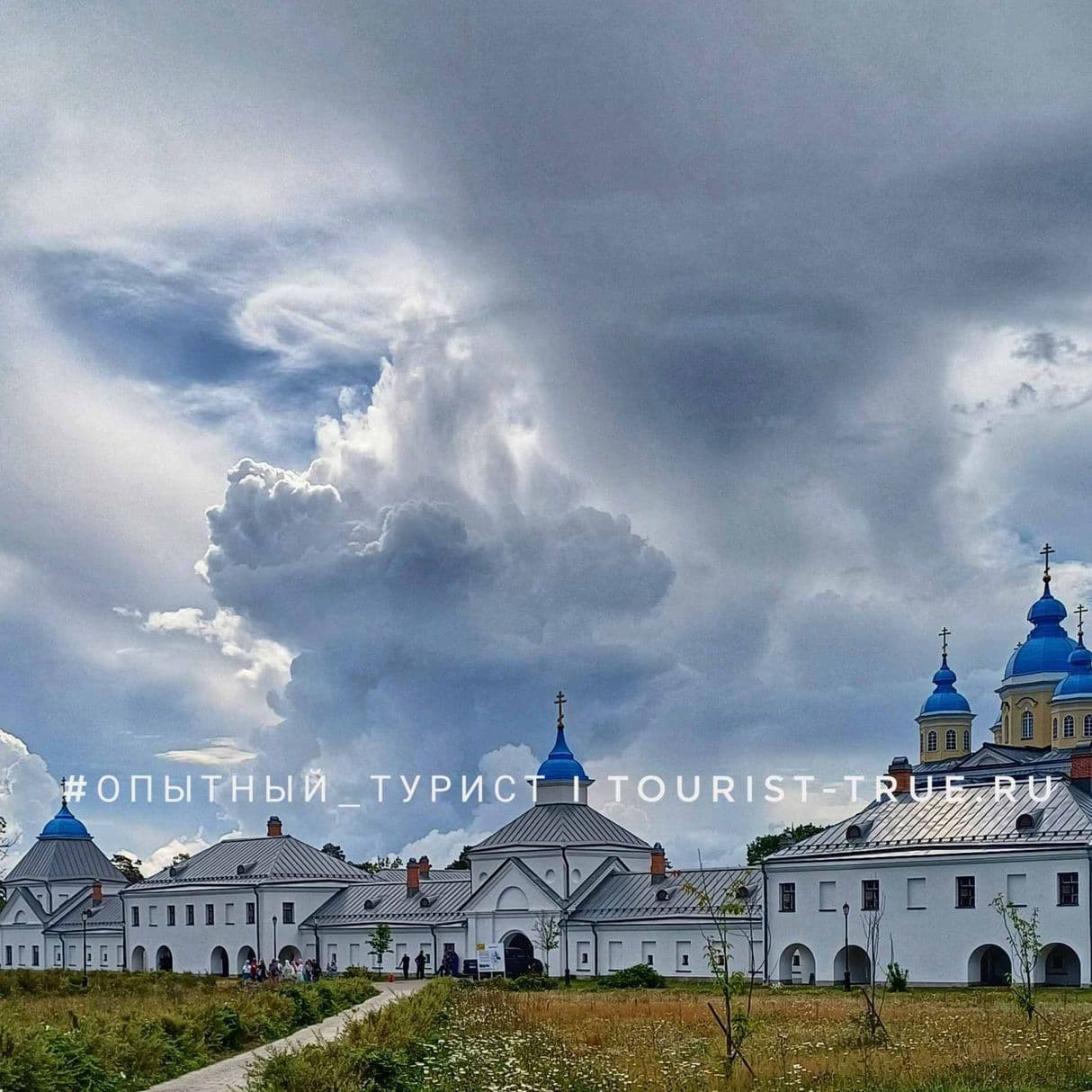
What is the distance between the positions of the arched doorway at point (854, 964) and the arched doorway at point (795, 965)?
1387mm

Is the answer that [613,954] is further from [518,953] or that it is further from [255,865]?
[255,865]

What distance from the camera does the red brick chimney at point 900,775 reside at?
54375mm

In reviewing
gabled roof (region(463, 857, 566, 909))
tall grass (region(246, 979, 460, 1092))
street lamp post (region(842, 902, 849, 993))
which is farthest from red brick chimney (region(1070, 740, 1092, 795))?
tall grass (region(246, 979, 460, 1092))

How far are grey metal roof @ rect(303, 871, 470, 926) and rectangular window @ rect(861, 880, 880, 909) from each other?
66.6 ft

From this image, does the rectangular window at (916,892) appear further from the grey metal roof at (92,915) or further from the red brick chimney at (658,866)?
the grey metal roof at (92,915)

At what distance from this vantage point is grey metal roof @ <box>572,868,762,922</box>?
56141 millimetres

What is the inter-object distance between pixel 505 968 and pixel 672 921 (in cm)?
796

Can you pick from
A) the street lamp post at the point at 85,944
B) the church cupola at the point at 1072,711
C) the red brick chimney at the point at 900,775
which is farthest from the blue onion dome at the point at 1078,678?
the street lamp post at the point at 85,944

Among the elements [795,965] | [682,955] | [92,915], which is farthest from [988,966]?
[92,915]

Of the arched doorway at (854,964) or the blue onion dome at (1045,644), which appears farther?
the blue onion dome at (1045,644)

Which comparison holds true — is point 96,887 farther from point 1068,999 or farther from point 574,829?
point 1068,999

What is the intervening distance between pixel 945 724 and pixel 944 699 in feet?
4.23

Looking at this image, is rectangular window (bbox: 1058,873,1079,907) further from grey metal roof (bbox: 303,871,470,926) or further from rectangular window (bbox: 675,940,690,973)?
grey metal roof (bbox: 303,871,470,926)

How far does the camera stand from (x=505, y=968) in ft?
199
